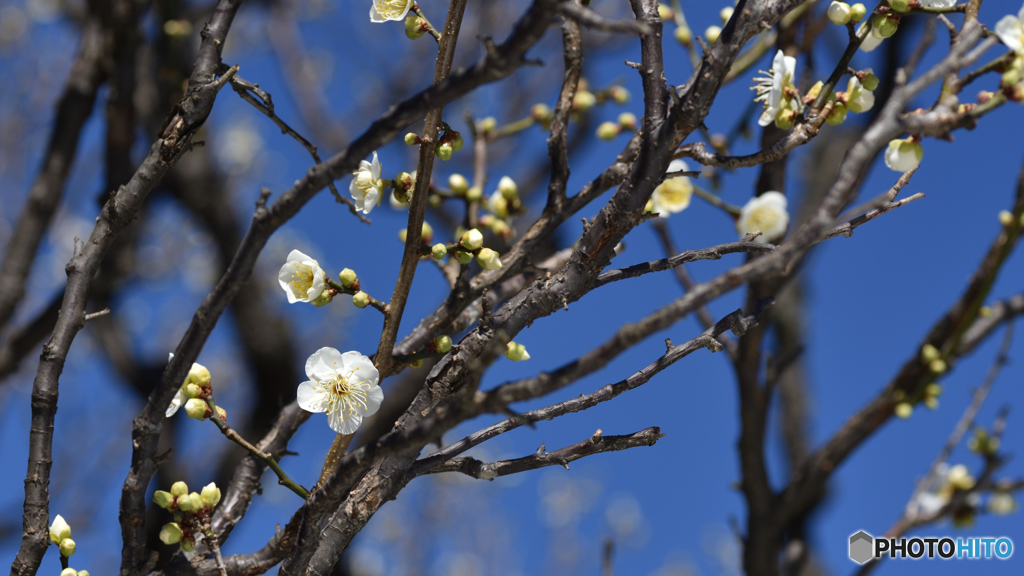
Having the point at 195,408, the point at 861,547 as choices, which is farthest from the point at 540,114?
the point at 861,547

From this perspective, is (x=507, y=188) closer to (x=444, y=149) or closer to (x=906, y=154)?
(x=444, y=149)

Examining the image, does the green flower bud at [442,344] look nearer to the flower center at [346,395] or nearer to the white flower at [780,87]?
the flower center at [346,395]

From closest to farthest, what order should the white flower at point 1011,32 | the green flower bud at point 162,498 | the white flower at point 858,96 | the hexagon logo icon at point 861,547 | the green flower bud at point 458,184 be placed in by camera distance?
1. the white flower at point 1011,32
2. the green flower bud at point 162,498
3. the white flower at point 858,96
4. the green flower bud at point 458,184
5. the hexagon logo icon at point 861,547

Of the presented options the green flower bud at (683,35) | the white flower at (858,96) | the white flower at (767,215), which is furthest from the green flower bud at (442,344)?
the green flower bud at (683,35)

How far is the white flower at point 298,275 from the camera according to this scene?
1.25 metres

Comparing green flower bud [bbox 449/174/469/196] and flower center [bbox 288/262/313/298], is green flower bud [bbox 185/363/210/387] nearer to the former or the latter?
flower center [bbox 288/262/313/298]

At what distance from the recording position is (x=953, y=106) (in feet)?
2.85

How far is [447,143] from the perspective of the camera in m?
1.21

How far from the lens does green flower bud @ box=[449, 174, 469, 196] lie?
178 centimetres

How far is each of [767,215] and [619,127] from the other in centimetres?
55

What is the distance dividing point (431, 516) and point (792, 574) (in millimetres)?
4422

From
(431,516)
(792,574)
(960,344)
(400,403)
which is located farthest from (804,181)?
(431,516)

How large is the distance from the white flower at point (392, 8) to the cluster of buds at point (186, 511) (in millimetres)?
946

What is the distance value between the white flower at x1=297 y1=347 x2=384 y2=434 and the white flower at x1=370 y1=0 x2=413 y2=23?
673 mm
